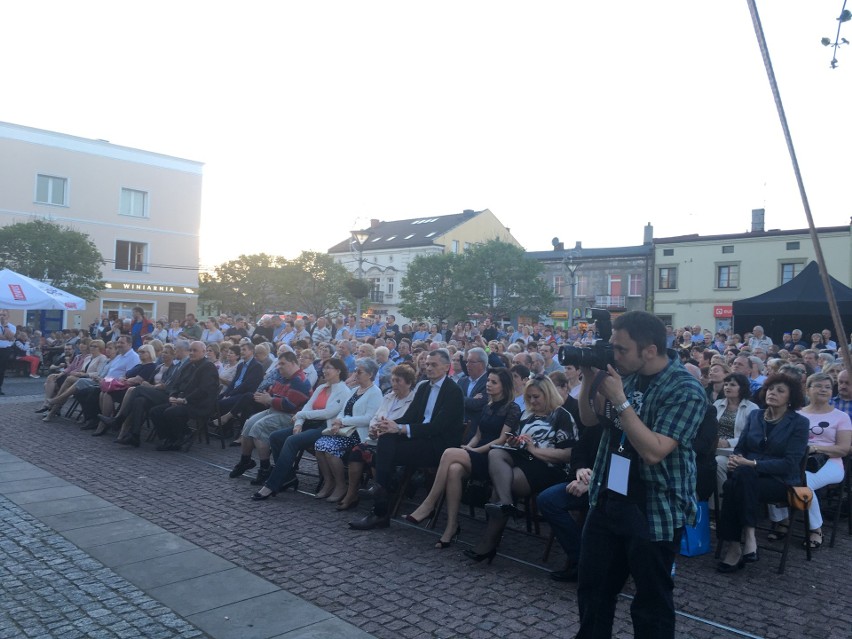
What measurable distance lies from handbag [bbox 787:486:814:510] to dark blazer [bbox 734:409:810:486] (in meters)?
0.09

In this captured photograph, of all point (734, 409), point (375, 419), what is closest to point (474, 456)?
point (375, 419)

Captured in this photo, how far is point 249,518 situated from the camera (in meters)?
6.08

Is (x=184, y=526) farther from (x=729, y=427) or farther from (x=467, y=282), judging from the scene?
(x=467, y=282)

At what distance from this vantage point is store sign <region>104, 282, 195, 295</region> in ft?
122

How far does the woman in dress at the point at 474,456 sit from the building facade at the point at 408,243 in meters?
51.8

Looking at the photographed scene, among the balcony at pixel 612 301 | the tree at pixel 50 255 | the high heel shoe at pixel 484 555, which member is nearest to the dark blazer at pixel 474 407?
the high heel shoe at pixel 484 555

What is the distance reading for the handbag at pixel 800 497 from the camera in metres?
5.01

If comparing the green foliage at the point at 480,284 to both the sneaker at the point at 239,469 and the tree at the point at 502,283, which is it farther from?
the sneaker at the point at 239,469

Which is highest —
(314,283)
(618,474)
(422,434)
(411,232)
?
(411,232)

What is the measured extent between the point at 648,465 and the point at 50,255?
3076cm

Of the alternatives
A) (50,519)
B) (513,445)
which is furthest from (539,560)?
(50,519)

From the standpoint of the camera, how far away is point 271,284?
4388 centimetres

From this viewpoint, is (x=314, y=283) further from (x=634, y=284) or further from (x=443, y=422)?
(x=443, y=422)

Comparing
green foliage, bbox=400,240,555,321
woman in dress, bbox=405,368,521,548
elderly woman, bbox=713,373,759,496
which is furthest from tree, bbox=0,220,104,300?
elderly woman, bbox=713,373,759,496
